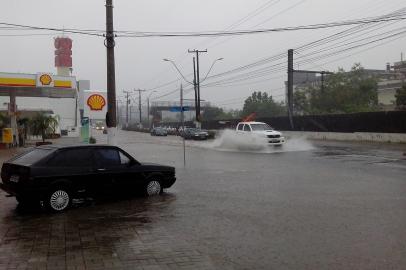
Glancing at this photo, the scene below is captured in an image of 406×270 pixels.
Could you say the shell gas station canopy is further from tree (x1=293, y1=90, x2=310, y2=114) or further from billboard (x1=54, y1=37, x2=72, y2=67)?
billboard (x1=54, y1=37, x2=72, y2=67)

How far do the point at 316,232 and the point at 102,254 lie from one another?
3.51 metres

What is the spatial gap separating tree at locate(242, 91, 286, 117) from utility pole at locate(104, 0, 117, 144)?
87.5 metres

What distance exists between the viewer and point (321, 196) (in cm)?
1206

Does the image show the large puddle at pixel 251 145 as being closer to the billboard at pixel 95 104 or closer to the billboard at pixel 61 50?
the billboard at pixel 95 104

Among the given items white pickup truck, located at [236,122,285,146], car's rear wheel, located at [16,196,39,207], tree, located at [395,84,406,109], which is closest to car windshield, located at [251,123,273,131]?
white pickup truck, located at [236,122,285,146]

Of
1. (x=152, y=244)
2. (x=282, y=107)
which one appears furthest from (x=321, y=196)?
(x=282, y=107)

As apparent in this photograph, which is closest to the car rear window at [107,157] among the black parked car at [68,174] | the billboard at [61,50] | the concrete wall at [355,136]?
the black parked car at [68,174]

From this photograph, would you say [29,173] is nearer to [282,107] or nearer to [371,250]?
[371,250]

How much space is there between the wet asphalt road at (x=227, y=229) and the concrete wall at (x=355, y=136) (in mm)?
23199

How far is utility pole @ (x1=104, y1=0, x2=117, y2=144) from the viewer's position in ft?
57.5

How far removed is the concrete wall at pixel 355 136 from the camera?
36.2 metres

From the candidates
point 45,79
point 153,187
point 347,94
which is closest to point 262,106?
Result: point 347,94

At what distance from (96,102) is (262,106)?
8865 centimetres

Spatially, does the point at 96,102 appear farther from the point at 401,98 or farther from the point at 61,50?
the point at 61,50
